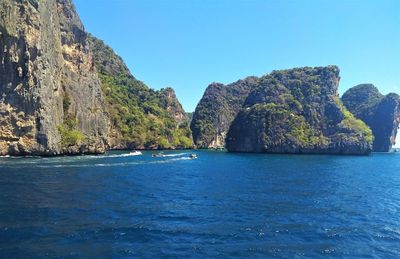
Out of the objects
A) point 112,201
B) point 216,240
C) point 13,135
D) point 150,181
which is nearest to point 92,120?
point 13,135

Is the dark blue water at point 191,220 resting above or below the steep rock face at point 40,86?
→ below

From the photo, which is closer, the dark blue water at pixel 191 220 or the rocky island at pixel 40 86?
the dark blue water at pixel 191 220

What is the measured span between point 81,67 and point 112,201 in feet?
432

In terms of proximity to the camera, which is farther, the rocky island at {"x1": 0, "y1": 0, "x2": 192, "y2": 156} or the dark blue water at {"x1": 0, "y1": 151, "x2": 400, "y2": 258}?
the rocky island at {"x1": 0, "y1": 0, "x2": 192, "y2": 156}

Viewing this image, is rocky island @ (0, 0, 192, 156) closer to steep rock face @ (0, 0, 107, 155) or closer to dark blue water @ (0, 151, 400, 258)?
steep rock face @ (0, 0, 107, 155)

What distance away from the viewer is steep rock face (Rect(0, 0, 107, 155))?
110 m

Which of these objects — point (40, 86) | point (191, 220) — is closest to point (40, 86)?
point (40, 86)

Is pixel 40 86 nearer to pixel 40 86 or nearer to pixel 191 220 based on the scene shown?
pixel 40 86

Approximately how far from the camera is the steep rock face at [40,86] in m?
110

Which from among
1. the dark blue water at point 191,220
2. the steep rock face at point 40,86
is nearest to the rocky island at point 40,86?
the steep rock face at point 40,86

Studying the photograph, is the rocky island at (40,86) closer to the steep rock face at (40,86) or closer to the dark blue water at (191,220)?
the steep rock face at (40,86)

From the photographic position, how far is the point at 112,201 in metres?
44.4

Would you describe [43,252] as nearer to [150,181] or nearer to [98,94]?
[150,181]

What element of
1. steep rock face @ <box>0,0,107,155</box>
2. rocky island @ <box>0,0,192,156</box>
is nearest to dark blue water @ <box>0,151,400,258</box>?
rocky island @ <box>0,0,192,156</box>
